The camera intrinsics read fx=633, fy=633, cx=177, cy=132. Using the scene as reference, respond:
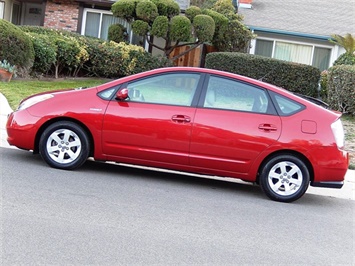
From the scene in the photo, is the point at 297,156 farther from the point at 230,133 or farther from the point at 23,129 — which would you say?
the point at 23,129

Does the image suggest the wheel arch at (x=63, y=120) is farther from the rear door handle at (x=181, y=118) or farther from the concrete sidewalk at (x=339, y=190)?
the concrete sidewalk at (x=339, y=190)

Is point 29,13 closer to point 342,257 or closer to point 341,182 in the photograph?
point 341,182

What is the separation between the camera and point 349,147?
43.1ft

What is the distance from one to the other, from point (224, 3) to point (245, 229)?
18.0m

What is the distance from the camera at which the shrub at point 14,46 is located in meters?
16.5

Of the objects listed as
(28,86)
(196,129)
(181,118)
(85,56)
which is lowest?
(28,86)

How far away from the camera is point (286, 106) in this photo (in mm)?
8336

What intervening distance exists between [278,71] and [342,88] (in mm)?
3711

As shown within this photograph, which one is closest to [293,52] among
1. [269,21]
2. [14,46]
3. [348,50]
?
[269,21]

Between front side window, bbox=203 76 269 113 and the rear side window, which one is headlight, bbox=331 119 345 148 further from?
front side window, bbox=203 76 269 113

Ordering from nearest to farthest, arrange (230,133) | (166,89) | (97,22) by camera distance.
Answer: (230,133)
(166,89)
(97,22)

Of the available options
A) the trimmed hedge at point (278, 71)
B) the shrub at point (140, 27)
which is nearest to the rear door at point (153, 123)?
the trimmed hedge at point (278, 71)

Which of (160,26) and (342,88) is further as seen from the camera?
(160,26)

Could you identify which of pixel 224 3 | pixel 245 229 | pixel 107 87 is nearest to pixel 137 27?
pixel 224 3
